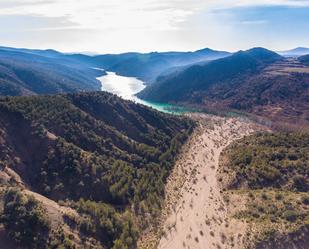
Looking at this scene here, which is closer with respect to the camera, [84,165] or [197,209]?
[197,209]

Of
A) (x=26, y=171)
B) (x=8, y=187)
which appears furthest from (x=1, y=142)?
(x=8, y=187)

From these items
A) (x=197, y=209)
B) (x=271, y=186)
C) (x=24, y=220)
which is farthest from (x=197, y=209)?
(x=24, y=220)

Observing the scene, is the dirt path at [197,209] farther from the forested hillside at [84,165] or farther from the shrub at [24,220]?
the shrub at [24,220]

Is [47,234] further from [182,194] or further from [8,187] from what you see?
[182,194]

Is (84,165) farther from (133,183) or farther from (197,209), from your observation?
(197,209)

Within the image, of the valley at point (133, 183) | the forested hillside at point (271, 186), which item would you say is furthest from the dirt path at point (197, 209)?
the forested hillside at point (271, 186)

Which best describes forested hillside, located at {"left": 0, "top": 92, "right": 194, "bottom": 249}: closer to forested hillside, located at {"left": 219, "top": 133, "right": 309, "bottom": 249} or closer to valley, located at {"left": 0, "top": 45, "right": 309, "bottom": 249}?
valley, located at {"left": 0, "top": 45, "right": 309, "bottom": 249}

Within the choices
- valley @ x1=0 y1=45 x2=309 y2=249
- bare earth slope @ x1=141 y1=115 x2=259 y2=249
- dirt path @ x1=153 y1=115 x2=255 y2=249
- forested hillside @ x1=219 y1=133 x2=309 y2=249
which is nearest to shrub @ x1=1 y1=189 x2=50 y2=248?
valley @ x1=0 y1=45 x2=309 y2=249

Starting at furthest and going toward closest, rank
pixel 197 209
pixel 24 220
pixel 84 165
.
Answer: pixel 84 165 < pixel 197 209 < pixel 24 220
